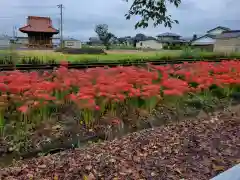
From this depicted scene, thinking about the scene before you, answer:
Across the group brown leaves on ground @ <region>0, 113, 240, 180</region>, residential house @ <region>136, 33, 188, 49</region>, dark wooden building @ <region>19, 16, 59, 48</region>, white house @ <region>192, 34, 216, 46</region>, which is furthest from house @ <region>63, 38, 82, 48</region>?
brown leaves on ground @ <region>0, 113, 240, 180</region>

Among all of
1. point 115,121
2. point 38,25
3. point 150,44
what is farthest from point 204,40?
point 115,121

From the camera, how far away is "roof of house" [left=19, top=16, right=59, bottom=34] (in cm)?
3541

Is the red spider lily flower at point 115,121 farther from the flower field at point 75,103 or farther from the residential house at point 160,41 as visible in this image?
the residential house at point 160,41

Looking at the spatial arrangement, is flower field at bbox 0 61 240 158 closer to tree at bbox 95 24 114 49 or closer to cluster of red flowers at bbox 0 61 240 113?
cluster of red flowers at bbox 0 61 240 113

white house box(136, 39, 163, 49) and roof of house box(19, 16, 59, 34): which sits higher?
roof of house box(19, 16, 59, 34)

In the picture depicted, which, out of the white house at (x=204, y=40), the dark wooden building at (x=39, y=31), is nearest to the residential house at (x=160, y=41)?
the white house at (x=204, y=40)

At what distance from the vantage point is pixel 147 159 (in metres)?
2.64

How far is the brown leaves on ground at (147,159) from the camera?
233cm

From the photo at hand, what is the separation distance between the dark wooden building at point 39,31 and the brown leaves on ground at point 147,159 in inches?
1322

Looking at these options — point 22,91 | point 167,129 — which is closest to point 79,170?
point 22,91

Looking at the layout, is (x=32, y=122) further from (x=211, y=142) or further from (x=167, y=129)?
(x=211, y=142)

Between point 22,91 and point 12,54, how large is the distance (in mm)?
8160

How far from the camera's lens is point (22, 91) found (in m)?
3.16

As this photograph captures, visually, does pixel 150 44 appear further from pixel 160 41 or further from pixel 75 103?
pixel 75 103
